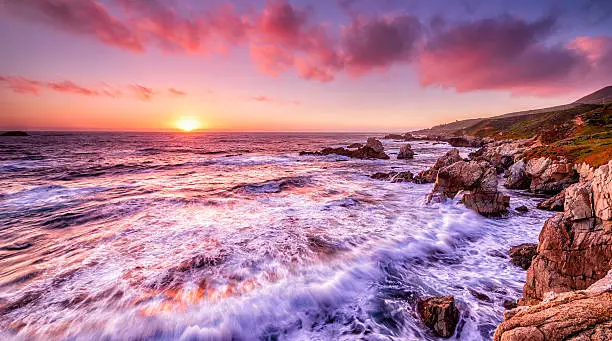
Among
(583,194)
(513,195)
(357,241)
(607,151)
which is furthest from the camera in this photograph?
(513,195)

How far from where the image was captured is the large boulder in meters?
7.59

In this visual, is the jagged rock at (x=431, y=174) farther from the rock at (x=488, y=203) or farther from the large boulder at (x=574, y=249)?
the large boulder at (x=574, y=249)

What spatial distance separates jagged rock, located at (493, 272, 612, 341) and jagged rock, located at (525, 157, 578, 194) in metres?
24.8

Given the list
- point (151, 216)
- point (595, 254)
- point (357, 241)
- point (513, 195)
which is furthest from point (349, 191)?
point (595, 254)

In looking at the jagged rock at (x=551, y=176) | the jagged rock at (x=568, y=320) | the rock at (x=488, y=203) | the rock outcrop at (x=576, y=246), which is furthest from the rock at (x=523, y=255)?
the jagged rock at (x=551, y=176)

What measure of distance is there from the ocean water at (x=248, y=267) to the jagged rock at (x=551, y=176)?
132 inches

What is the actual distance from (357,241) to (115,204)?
809 inches

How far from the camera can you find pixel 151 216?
18.8m

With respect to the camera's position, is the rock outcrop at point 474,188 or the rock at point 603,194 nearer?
the rock at point 603,194

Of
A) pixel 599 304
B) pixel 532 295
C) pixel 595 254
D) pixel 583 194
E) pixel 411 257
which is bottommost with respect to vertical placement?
pixel 411 257

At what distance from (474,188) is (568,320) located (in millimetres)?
18501

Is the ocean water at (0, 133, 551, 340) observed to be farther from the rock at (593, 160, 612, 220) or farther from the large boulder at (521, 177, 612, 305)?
the rock at (593, 160, 612, 220)

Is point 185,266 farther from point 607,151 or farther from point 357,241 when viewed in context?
point 607,151

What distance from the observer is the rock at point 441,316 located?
7684 mm
